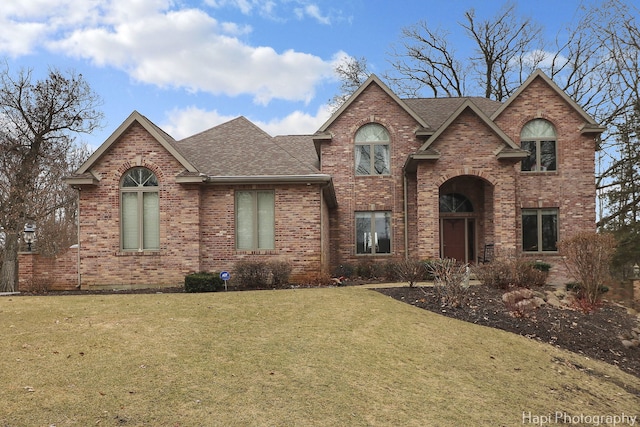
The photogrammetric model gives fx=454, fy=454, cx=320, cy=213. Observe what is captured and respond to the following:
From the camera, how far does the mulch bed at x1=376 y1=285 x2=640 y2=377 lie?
8.92 meters

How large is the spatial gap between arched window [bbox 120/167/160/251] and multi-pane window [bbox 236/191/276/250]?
102 inches

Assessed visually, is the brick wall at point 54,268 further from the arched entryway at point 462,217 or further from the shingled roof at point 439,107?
the shingled roof at point 439,107

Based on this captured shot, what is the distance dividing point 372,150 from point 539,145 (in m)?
6.93

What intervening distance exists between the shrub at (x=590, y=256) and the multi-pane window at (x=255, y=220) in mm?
8752

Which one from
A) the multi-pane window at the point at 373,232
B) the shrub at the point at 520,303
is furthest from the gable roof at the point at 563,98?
the shrub at the point at 520,303

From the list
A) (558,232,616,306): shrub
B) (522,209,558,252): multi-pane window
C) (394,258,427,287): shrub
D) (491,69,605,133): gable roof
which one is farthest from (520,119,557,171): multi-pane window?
(558,232,616,306): shrub

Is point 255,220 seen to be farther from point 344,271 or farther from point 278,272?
point 344,271

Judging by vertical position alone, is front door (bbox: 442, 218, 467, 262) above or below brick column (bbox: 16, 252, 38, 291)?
above

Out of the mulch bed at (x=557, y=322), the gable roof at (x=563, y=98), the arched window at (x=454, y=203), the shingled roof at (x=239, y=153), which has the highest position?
the gable roof at (x=563, y=98)

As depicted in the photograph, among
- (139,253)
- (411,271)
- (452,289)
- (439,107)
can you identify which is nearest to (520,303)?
(452,289)

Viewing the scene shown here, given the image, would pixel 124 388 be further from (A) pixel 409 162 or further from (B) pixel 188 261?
(A) pixel 409 162

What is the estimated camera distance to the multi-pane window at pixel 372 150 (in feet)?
63.0

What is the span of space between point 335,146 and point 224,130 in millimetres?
4680

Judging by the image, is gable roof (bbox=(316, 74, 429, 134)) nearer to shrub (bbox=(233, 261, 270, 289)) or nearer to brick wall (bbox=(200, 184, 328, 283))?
brick wall (bbox=(200, 184, 328, 283))
